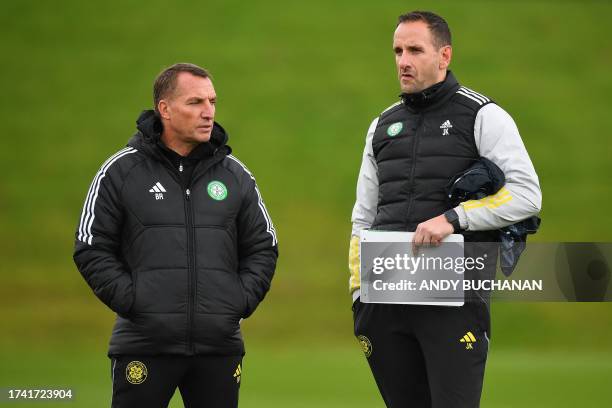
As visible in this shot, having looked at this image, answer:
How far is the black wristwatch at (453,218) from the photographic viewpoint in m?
3.27

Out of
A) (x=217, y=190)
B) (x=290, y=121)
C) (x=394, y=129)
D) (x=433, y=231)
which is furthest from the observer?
(x=290, y=121)

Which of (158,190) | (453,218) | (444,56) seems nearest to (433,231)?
(453,218)

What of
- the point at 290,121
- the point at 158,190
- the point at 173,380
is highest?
the point at 290,121

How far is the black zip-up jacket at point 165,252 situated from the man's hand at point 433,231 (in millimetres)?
553

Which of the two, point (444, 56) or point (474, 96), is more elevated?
point (444, 56)

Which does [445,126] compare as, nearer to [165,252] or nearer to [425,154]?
[425,154]

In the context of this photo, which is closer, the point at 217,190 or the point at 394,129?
the point at 217,190

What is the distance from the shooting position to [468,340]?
329cm

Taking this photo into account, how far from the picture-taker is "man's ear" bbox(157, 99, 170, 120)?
340 centimetres

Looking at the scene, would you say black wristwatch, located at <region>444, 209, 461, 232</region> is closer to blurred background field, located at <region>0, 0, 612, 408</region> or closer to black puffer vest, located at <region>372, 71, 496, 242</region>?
black puffer vest, located at <region>372, 71, 496, 242</region>

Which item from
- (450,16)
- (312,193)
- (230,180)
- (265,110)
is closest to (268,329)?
(312,193)

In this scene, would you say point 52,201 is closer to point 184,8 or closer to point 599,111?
point 184,8

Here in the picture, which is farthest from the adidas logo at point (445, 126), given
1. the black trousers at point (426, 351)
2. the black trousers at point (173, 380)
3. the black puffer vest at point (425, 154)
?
the black trousers at point (173, 380)

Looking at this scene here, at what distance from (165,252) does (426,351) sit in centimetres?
89
